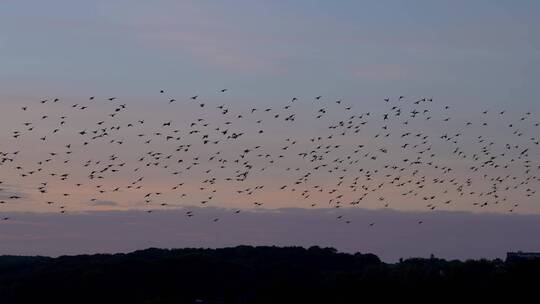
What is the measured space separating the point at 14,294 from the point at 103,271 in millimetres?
10437

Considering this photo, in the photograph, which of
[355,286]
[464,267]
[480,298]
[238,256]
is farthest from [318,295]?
[238,256]

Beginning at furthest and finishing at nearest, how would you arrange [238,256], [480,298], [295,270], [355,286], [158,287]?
1. [238,256]
2. [295,270]
3. [158,287]
4. [355,286]
5. [480,298]

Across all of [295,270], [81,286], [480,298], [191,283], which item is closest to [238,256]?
[295,270]

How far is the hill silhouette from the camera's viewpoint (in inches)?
4003

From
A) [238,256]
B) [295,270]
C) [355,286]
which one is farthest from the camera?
[238,256]

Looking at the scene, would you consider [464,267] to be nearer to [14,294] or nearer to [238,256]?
[14,294]

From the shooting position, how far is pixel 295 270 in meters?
150

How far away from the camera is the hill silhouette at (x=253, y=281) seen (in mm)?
101688

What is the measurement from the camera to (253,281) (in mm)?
140750

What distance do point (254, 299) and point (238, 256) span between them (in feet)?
235

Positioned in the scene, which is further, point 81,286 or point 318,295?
point 81,286

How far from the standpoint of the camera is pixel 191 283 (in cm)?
13638

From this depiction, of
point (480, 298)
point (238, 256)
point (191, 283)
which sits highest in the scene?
point (238, 256)

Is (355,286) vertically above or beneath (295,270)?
beneath
